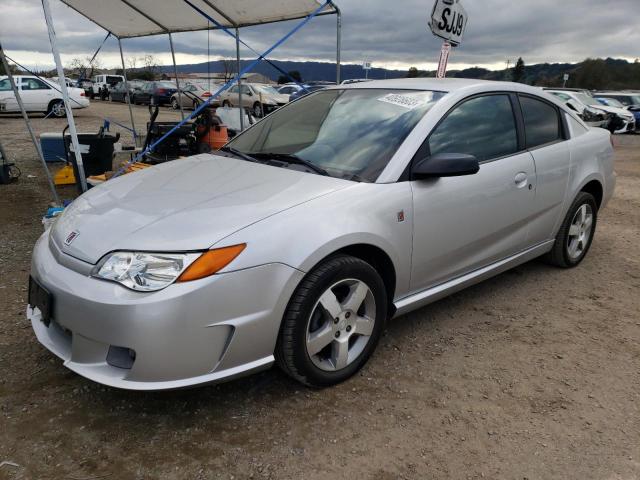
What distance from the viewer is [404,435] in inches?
88.8

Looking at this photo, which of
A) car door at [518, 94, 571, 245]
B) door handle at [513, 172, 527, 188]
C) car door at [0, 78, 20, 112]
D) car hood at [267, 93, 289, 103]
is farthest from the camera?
car hood at [267, 93, 289, 103]

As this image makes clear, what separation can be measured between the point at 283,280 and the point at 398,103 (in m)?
1.52

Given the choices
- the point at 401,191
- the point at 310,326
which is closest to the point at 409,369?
the point at 310,326

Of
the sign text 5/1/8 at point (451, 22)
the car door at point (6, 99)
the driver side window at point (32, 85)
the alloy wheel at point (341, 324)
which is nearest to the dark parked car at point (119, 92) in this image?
the driver side window at point (32, 85)

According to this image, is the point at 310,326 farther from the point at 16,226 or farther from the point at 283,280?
the point at 16,226

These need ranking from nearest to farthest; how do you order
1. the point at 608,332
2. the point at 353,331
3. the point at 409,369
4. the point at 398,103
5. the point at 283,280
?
the point at 283,280 < the point at 353,331 < the point at 409,369 < the point at 398,103 < the point at 608,332

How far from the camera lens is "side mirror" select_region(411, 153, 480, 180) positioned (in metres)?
2.62

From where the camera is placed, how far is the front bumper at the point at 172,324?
1956 millimetres

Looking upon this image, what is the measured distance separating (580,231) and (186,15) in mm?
6493

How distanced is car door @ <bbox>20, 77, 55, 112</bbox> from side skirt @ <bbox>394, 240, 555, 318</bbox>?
1974cm

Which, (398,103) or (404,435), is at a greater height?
(398,103)

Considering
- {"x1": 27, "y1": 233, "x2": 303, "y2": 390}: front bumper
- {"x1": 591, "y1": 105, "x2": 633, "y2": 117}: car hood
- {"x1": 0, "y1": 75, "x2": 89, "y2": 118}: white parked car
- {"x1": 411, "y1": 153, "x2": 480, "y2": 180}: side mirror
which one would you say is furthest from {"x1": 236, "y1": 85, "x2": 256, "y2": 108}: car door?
{"x1": 27, "y1": 233, "x2": 303, "y2": 390}: front bumper

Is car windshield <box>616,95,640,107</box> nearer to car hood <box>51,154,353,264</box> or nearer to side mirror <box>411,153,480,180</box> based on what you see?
side mirror <box>411,153,480,180</box>

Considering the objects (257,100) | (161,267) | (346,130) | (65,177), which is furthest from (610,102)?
(161,267)
